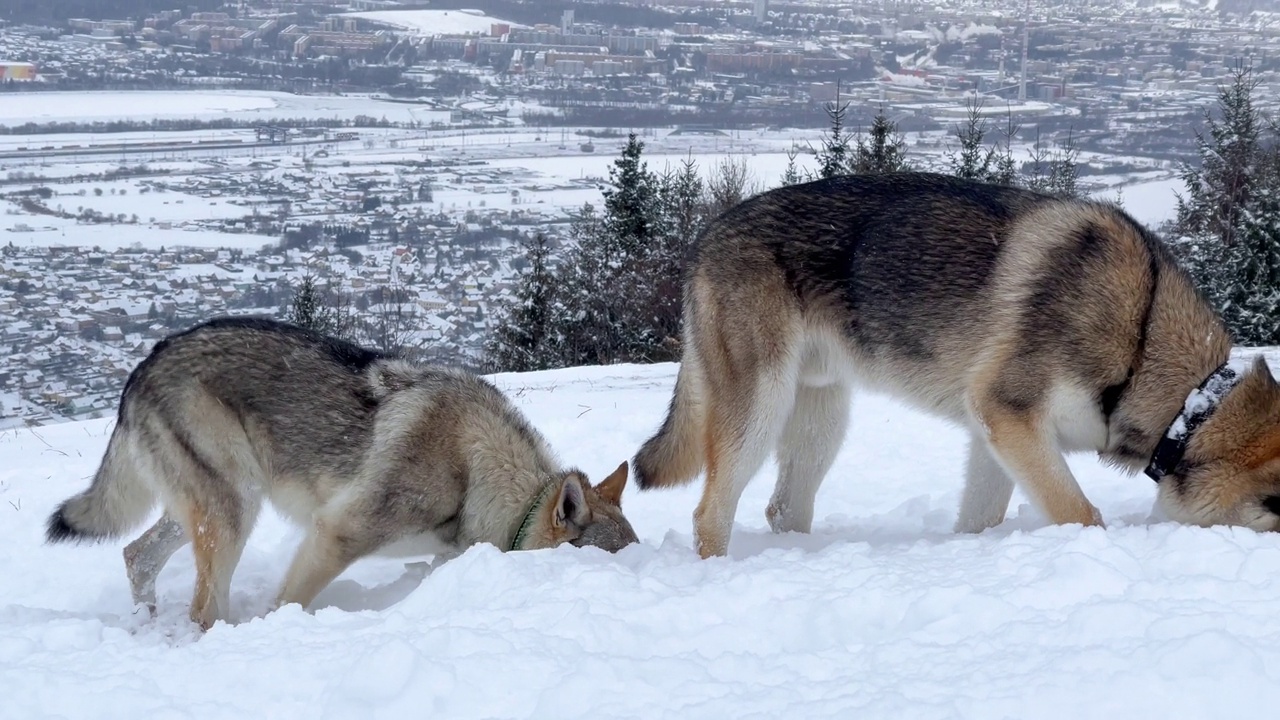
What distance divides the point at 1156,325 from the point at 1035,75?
64489mm

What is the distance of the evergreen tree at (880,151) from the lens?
137 ft

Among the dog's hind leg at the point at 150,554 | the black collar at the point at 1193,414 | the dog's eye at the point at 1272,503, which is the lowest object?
the dog's hind leg at the point at 150,554

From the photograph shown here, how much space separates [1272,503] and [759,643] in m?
2.76

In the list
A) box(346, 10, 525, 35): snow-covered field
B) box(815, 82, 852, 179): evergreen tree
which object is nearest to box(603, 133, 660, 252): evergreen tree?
box(815, 82, 852, 179): evergreen tree

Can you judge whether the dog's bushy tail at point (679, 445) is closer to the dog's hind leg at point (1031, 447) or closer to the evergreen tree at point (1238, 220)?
the dog's hind leg at point (1031, 447)

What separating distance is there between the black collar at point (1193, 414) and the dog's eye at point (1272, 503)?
406 mm

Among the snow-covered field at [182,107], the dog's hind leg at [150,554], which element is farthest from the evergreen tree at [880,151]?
the snow-covered field at [182,107]

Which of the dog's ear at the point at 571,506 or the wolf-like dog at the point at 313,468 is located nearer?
the dog's ear at the point at 571,506

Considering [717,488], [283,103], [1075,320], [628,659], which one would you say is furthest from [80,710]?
[283,103]

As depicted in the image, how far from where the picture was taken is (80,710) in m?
3.62

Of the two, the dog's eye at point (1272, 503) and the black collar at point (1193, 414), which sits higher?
the black collar at point (1193, 414)

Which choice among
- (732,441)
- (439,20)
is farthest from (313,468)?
(439,20)

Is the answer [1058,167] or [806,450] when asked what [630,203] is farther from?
[806,450]

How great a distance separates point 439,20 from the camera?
86000 millimetres
